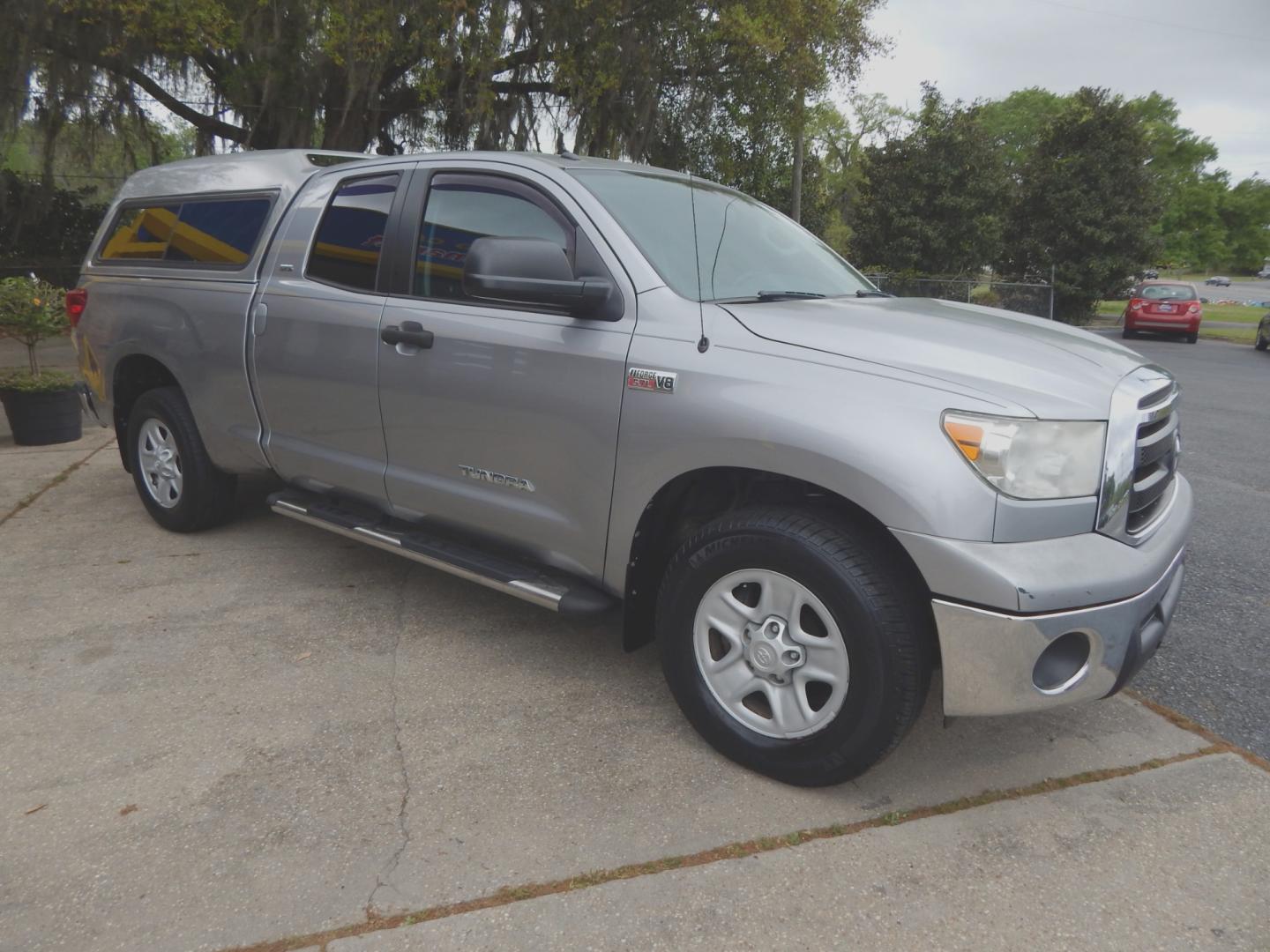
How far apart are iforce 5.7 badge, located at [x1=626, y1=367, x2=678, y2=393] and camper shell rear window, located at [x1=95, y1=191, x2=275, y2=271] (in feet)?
7.74

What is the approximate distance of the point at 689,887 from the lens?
2.36 meters

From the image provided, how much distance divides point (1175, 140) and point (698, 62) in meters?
55.9

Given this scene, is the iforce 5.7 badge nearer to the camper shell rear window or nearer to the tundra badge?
the tundra badge

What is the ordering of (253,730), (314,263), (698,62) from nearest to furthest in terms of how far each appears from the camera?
(253,730)
(314,263)
(698,62)

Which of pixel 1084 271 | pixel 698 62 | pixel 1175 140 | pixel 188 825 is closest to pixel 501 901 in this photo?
pixel 188 825

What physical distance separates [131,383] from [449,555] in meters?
2.77

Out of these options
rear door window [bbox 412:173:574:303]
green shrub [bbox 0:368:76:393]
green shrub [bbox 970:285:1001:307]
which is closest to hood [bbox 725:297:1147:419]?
rear door window [bbox 412:173:574:303]

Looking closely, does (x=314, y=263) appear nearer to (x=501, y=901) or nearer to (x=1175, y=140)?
(x=501, y=901)

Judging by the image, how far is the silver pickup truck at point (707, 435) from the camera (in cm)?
244

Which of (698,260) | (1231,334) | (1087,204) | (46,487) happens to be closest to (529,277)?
(698,260)

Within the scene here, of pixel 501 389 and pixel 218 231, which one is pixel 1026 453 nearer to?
pixel 501 389

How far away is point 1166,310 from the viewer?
21.5 meters

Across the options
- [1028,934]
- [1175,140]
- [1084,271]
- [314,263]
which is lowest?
[1028,934]

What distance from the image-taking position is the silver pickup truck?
96.1 inches
